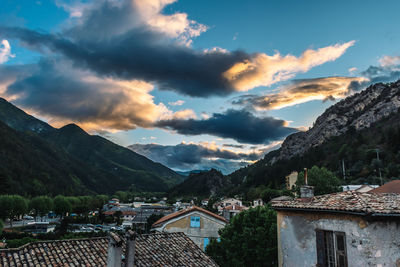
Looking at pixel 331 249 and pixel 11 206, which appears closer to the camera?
pixel 331 249

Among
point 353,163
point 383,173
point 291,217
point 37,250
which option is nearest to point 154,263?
point 37,250

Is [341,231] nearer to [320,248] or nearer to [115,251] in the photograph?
[320,248]

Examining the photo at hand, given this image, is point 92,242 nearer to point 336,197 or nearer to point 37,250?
point 37,250

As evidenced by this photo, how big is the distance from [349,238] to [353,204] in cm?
134

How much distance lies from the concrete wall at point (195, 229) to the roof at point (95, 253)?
11382mm

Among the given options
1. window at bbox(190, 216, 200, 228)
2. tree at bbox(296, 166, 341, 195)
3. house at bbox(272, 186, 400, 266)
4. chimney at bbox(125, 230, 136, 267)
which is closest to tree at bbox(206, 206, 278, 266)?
window at bbox(190, 216, 200, 228)

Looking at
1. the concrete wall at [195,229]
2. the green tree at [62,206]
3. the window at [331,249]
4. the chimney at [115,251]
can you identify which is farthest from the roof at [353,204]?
the green tree at [62,206]

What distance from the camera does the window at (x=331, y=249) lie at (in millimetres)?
11875

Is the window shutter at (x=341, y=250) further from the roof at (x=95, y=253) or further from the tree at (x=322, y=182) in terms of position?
the tree at (x=322, y=182)

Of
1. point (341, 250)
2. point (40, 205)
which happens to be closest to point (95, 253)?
point (341, 250)

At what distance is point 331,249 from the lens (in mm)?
12359

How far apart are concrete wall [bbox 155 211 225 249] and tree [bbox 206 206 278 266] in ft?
9.42

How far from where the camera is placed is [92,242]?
1368 cm

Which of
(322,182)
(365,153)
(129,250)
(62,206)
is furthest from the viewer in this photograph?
(62,206)
